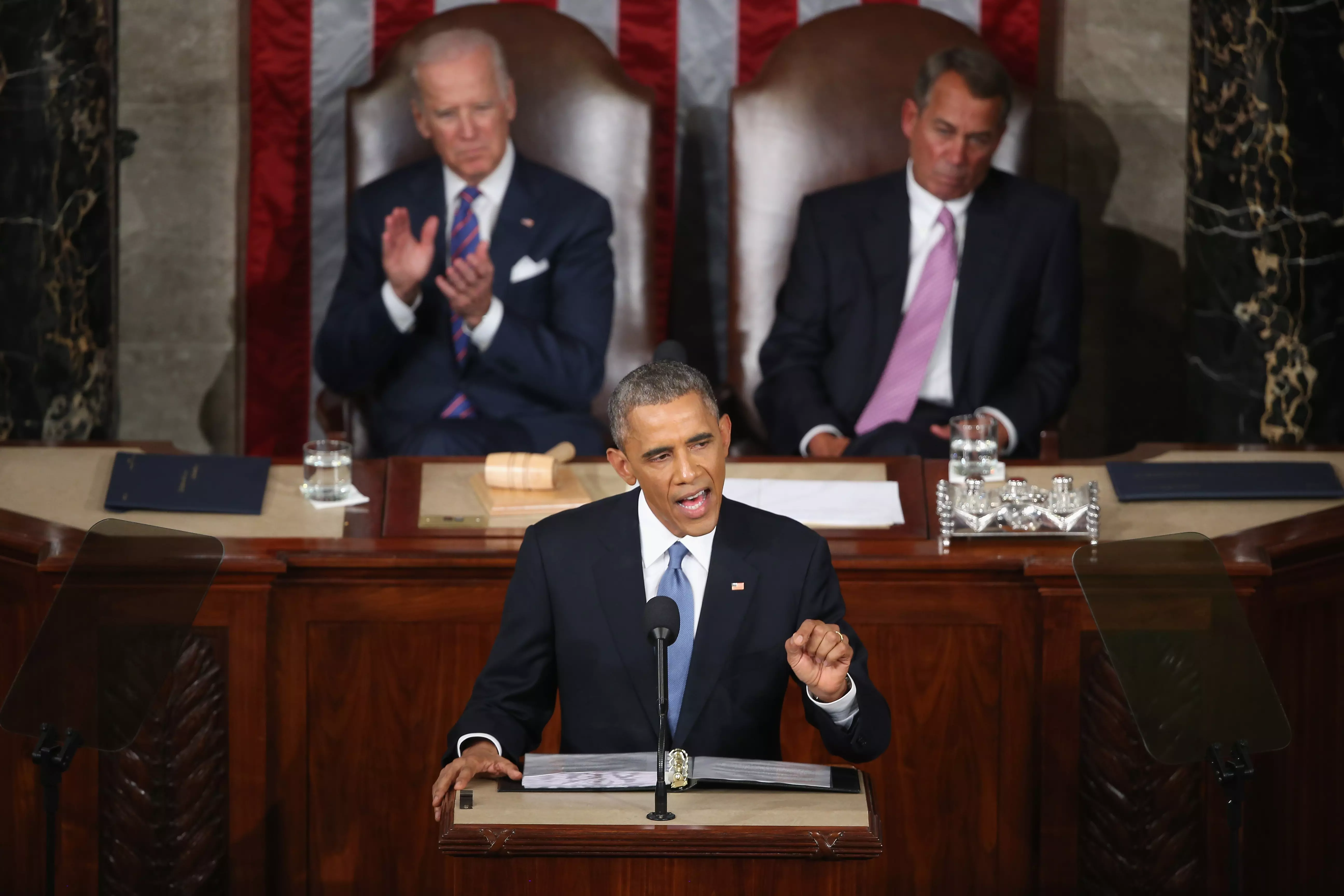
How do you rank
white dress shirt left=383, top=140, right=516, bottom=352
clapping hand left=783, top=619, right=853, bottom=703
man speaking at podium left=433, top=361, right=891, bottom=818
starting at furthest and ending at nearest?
1. white dress shirt left=383, top=140, right=516, bottom=352
2. man speaking at podium left=433, top=361, right=891, bottom=818
3. clapping hand left=783, top=619, right=853, bottom=703

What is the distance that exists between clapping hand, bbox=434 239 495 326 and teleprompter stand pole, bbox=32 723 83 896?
82.2 inches

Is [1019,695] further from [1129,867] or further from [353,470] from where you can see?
[353,470]

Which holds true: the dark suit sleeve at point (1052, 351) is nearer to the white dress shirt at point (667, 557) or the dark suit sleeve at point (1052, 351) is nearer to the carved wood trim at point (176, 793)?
the white dress shirt at point (667, 557)

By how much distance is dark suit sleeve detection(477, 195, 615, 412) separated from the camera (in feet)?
15.1

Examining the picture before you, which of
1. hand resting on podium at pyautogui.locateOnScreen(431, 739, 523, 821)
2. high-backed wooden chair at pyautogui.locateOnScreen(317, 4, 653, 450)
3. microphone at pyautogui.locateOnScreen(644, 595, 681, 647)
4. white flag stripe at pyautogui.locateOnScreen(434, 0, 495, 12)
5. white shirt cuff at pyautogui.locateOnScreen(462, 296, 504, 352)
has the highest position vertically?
white flag stripe at pyautogui.locateOnScreen(434, 0, 495, 12)

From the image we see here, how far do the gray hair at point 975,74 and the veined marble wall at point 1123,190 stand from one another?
676mm

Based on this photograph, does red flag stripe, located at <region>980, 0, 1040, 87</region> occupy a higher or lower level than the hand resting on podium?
higher

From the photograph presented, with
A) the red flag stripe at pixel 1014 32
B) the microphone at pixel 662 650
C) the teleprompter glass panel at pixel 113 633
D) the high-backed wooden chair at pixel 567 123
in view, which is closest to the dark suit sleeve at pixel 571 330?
the high-backed wooden chair at pixel 567 123

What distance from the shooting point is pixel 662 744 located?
2.00 m

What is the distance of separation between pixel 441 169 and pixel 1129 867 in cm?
288

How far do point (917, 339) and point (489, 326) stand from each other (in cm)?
121

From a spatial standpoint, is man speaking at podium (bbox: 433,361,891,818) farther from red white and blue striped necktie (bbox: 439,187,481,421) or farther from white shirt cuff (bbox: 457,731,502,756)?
red white and blue striped necktie (bbox: 439,187,481,421)

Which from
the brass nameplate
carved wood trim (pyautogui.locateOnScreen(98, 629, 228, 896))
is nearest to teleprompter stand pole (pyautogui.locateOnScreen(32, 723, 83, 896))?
carved wood trim (pyautogui.locateOnScreen(98, 629, 228, 896))

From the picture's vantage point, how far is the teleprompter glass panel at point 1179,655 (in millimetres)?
2416
